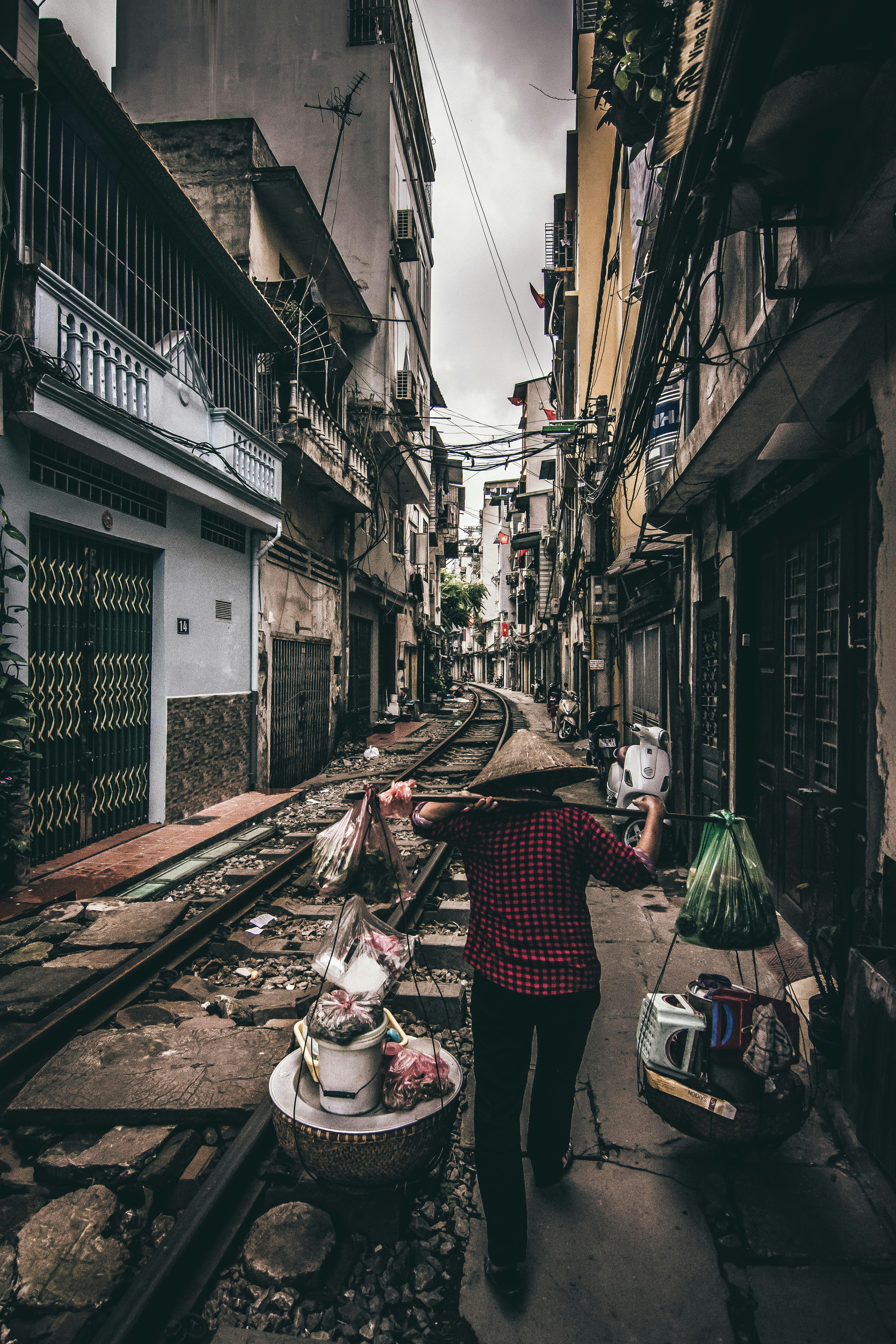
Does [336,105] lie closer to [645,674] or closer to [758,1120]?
[645,674]

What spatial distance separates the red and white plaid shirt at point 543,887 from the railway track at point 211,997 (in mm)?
938

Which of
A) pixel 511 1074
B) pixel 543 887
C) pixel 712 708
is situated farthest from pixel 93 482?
pixel 511 1074

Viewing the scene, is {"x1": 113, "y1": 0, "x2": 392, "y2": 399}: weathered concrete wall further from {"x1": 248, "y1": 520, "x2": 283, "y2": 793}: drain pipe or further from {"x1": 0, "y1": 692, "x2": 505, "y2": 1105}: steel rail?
{"x1": 0, "y1": 692, "x2": 505, "y2": 1105}: steel rail

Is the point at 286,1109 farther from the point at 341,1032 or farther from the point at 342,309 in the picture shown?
the point at 342,309

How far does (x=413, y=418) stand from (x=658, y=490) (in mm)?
13186

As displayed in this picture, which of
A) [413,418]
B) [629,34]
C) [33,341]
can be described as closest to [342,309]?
[413,418]

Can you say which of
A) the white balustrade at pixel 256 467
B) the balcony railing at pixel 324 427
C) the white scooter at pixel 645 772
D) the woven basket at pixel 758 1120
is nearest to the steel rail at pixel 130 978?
the woven basket at pixel 758 1120

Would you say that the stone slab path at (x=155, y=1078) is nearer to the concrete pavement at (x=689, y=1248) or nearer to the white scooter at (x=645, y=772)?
the concrete pavement at (x=689, y=1248)

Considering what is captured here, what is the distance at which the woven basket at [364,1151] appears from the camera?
95.4 inches

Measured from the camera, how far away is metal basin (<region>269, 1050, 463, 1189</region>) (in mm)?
2430

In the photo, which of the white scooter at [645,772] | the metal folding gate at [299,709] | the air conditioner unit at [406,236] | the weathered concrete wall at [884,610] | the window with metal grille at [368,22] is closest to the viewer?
the weathered concrete wall at [884,610]

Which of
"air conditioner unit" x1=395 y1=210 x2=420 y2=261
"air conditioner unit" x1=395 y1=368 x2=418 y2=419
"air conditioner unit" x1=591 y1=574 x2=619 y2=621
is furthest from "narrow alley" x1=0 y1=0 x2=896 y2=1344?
"air conditioner unit" x1=395 y1=210 x2=420 y2=261

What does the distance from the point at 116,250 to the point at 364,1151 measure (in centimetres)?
880

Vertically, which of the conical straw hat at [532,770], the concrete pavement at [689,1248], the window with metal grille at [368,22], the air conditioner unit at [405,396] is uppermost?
the window with metal grille at [368,22]
